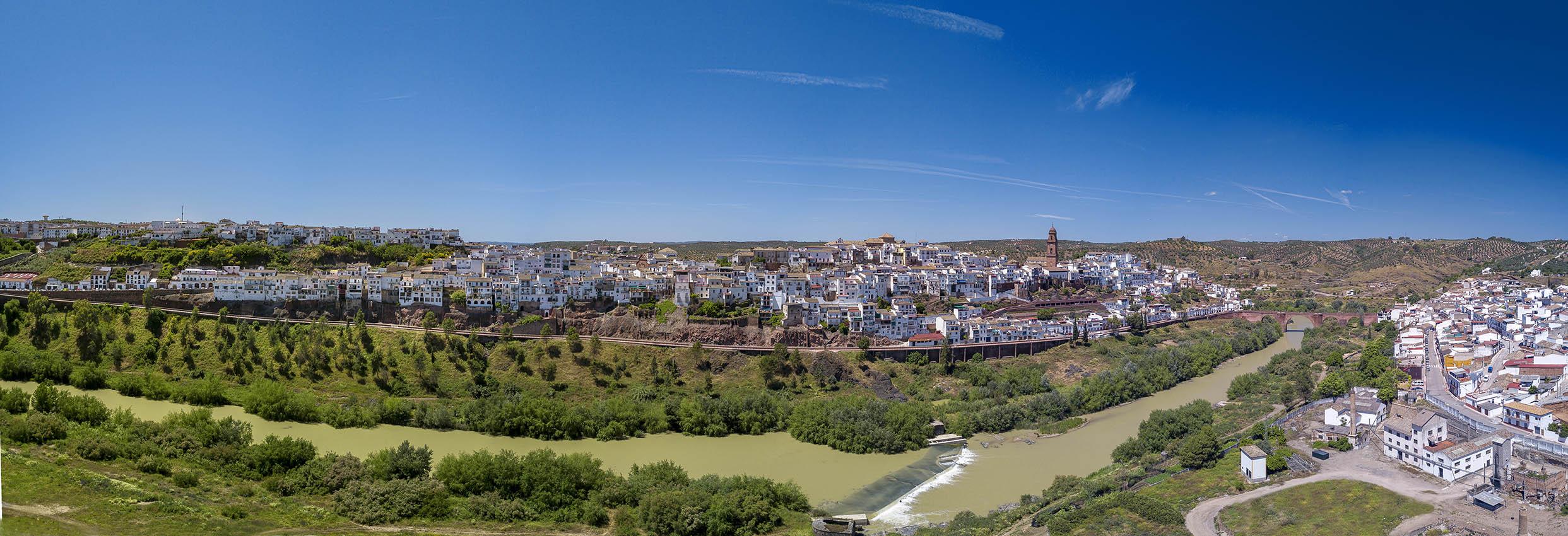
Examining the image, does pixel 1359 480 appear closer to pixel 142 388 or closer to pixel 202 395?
pixel 202 395

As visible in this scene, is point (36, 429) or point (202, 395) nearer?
point (36, 429)

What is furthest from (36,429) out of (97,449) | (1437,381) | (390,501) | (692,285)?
(1437,381)

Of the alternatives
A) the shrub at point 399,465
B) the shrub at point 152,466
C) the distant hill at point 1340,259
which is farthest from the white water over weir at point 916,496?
the distant hill at point 1340,259

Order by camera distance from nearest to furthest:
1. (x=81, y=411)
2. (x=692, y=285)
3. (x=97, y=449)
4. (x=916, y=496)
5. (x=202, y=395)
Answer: (x=97, y=449)
(x=81, y=411)
(x=916, y=496)
(x=202, y=395)
(x=692, y=285)

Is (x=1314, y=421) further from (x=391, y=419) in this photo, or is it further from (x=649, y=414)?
(x=391, y=419)

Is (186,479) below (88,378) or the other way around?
below

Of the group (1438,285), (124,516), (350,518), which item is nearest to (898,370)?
(350,518)

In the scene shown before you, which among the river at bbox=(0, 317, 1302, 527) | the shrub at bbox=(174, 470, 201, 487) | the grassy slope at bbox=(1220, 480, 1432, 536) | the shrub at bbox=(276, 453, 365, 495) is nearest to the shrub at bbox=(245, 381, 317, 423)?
the river at bbox=(0, 317, 1302, 527)

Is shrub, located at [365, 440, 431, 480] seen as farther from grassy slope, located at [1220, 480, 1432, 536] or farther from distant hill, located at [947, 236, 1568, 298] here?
distant hill, located at [947, 236, 1568, 298]
